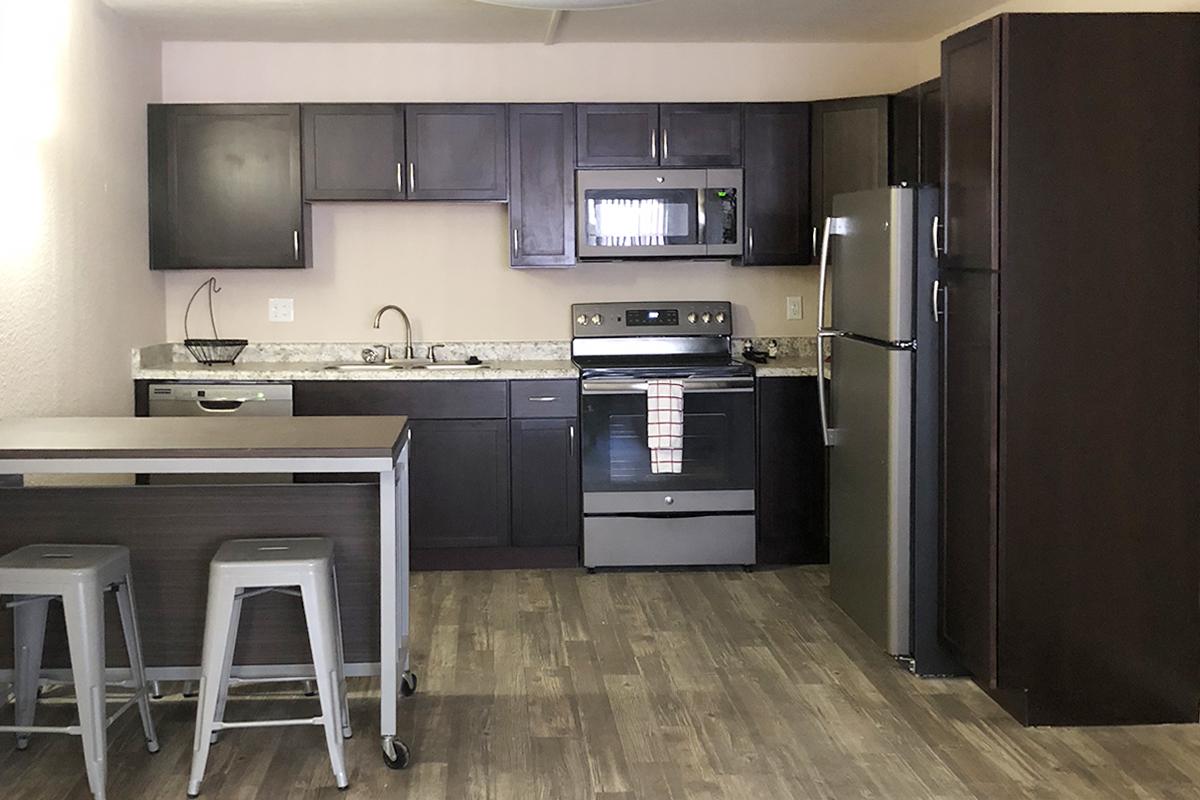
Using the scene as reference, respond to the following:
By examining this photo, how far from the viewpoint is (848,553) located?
16.8 feet

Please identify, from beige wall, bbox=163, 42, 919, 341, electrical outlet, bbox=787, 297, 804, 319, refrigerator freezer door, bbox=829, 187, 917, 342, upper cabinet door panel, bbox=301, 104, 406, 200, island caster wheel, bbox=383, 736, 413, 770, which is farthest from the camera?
electrical outlet, bbox=787, 297, 804, 319

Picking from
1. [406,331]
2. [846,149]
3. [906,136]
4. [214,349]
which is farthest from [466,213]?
[906,136]

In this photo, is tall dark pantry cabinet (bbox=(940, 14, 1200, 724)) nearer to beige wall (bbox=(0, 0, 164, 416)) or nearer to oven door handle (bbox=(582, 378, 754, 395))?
oven door handle (bbox=(582, 378, 754, 395))

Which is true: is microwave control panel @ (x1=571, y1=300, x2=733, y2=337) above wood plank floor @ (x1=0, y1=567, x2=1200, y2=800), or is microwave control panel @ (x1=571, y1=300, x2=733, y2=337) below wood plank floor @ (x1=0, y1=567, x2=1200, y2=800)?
above

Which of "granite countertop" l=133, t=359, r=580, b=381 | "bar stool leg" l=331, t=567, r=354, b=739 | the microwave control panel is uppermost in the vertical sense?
the microwave control panel

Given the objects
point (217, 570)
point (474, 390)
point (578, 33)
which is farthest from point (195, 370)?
point (217, 570)

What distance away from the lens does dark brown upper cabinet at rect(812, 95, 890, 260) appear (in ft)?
19.4

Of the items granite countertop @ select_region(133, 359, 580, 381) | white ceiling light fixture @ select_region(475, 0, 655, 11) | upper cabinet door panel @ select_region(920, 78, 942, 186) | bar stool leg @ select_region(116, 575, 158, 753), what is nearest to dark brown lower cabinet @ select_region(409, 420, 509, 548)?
granite countertop @ select_region(133, 359, 580, 381)

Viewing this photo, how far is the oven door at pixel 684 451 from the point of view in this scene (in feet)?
19.9

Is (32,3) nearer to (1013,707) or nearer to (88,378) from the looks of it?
(88,378)

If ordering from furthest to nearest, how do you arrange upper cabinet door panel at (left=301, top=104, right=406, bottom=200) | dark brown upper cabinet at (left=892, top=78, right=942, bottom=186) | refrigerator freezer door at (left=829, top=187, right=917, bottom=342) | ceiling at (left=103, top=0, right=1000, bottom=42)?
upper cabinet door panel at (left=301, top=104, right=406, bottom=200)
ceiling at (left=103, top=0, right=1000, bottom=42)
dark brown upper cabinet at (left=892, top=78, right=942, bottom=186)
refrigerator freezer door at (left=829, top=187, right=917, bottom=342)

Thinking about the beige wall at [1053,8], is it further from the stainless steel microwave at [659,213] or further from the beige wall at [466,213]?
the stainless steel microwave at [659,213]

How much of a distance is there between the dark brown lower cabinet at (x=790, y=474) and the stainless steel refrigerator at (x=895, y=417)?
45.9 inches

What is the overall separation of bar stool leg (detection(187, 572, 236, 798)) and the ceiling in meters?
2.79
